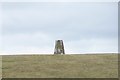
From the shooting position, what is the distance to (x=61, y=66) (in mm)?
17641

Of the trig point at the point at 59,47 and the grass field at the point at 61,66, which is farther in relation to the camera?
the trig point at the point at 59,47

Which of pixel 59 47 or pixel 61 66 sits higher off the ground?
pixel 59 47

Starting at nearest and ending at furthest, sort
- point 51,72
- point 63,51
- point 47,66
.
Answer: point 51,72 → point 47,66 → point 63,51

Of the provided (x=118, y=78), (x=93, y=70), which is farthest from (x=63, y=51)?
(x=118, y=78)

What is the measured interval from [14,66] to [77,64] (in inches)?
128

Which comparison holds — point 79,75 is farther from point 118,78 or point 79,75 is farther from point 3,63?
point 3,63

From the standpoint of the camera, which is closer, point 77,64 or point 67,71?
point 67,71

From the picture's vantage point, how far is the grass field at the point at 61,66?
16.0 metres

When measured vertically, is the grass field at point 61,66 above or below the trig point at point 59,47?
below

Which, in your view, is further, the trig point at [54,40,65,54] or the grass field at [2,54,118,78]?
the trig point at [54,40,65,54]

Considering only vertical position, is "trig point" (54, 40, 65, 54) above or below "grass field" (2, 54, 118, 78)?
above

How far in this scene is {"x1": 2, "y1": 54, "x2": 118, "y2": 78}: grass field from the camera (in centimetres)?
1605

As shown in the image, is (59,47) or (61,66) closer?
(61,66)

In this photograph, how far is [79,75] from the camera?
629 inches
